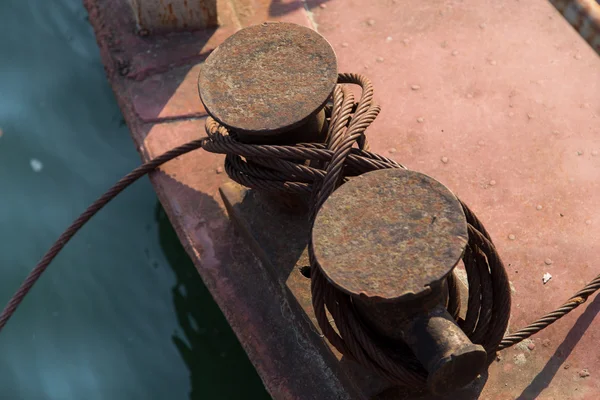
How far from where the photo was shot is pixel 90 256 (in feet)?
10.7

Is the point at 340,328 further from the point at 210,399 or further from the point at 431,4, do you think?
the point at 431,4

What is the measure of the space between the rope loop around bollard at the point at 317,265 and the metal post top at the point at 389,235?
0.13 m

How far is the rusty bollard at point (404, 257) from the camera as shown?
162cm

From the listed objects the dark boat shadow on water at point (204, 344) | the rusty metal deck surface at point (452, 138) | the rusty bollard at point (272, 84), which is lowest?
the dark boat shadow on water at point (204, 344)

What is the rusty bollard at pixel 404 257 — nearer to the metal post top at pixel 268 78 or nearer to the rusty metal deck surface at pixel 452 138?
the metal post top at pixel 268 78

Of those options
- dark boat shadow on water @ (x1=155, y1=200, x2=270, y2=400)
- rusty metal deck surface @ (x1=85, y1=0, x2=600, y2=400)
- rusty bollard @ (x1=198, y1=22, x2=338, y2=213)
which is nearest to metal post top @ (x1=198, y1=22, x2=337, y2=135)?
rusty bollard @ (x1=198, y1=22, x2=338, y2=213)

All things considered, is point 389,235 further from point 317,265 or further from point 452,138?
point 452,138

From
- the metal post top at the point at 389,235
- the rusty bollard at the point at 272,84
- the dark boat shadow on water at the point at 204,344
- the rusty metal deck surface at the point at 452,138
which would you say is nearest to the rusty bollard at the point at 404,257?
the metal post top at the point at 389,235

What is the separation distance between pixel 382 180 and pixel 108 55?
5.94ft

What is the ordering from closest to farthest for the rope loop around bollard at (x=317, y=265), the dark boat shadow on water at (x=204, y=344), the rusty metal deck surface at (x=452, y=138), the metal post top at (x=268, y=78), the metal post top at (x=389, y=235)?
the metal post top at (x=389, y=235)
the rope loop around bollard at (x=317, y=265)
the metal post top at (x=268, y=78)
the rusty metal deck surface at (x=452, y=138)
the dark boat shadow on water at (x=204, y=344)

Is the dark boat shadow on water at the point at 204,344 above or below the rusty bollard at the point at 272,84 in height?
below

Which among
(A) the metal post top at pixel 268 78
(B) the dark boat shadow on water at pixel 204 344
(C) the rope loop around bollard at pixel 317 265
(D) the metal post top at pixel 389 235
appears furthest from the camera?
(B) the dark boat shadow on water at pixel 204 344

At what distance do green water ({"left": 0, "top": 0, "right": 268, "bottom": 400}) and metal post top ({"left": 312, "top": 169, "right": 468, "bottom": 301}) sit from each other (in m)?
1.28

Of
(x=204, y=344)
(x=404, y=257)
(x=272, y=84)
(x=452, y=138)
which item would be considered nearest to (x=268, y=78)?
(x=272, y=84)
